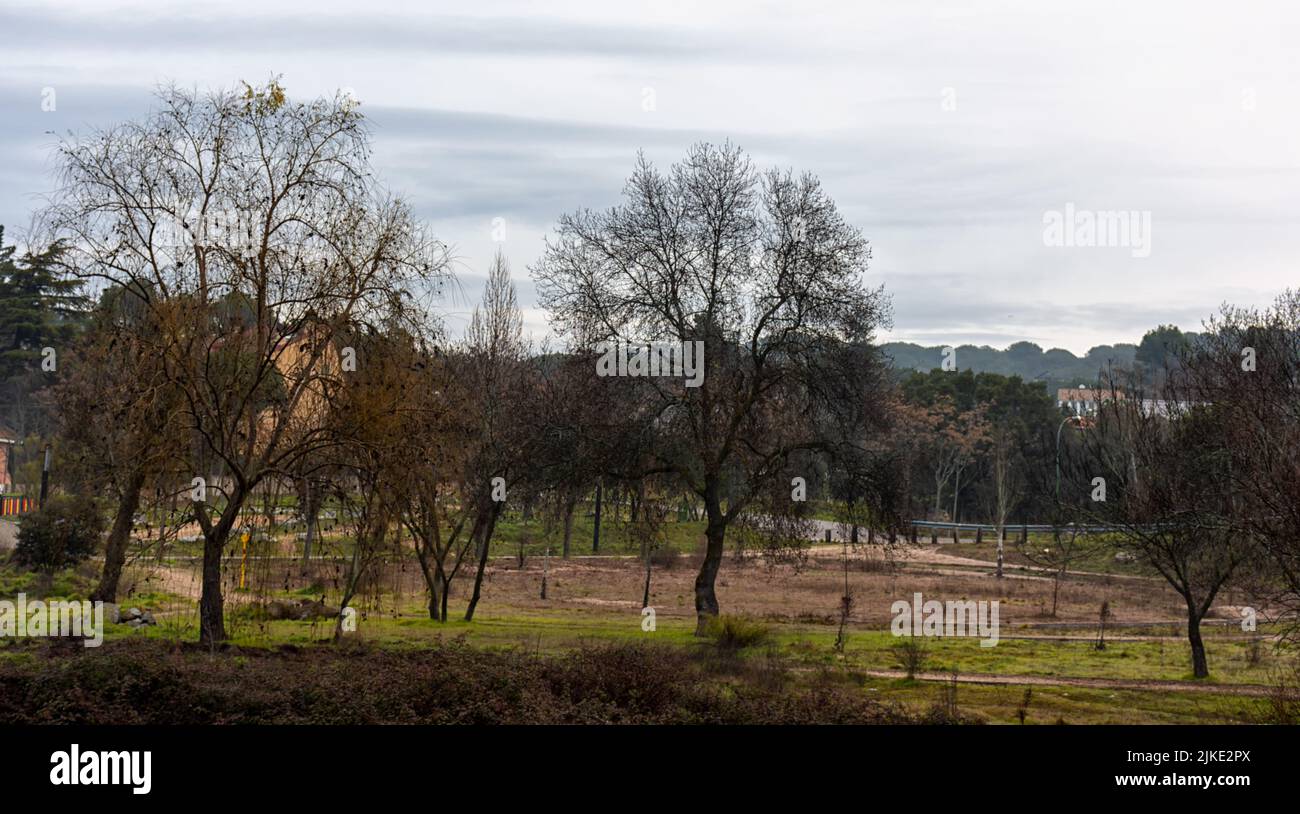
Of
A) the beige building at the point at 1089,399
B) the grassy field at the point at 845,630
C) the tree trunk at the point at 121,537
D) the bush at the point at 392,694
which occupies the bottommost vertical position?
the grassy field at the point at 845,630

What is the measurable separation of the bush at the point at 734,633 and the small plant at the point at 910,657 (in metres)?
3.18

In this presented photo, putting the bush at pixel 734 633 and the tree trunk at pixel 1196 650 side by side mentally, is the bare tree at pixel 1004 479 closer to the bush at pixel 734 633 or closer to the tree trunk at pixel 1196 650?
the tree trunk at pixel 1196 650

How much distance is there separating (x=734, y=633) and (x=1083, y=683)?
24.6 ft

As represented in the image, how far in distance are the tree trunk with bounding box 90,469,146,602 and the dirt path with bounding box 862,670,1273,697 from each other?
1381 centimetres

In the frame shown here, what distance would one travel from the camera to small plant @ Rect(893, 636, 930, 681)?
69.6ft

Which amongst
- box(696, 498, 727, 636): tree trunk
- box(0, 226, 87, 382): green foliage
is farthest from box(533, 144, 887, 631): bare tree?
box(0, 226, 87, 382): green foliage

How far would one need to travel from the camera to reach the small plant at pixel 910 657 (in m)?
21.2

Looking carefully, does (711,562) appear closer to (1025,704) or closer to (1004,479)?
(1025,704)

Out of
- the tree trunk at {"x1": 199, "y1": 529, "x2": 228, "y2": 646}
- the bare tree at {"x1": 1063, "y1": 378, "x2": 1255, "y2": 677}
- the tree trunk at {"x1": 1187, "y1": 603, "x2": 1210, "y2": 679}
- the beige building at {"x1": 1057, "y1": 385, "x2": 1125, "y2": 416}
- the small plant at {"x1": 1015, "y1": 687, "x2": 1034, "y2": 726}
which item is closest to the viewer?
the small plant at {"x1": 1015, "y1": 687, "x2": 1034, "y2": 726}

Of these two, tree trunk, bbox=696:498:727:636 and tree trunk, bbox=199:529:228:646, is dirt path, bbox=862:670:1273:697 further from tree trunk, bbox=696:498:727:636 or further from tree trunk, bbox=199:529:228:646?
tree trunk, bbox=199:529:228:646

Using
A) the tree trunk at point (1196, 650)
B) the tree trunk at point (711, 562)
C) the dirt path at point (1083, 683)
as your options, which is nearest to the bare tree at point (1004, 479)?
the tree trunk at point (711, 562)

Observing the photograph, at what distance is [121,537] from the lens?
877 inches
